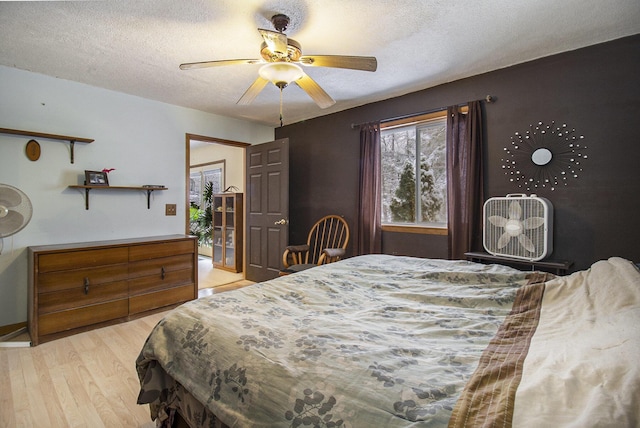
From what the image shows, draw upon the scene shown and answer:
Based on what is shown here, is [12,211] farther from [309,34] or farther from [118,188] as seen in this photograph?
[309,34]

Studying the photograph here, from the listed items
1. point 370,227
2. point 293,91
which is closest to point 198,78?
point 293,91

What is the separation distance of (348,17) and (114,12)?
4.81ft

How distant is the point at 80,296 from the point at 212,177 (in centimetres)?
409

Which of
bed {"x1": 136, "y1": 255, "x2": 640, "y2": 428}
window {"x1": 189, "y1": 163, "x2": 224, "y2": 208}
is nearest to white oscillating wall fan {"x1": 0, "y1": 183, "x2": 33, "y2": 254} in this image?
bed {"x1": 136, "y1": 255, "x2": 640, "y2": 428}

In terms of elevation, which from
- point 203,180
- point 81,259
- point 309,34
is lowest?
point 81,259

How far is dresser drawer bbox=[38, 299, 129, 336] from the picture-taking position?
2.49 meters

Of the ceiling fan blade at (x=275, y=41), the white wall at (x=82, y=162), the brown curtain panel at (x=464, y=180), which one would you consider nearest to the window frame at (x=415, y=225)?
the brown curtain panel at (x=464, y=180)

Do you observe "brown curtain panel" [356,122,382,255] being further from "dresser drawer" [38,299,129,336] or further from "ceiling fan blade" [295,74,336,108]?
"dresser drawer" [38,299,129,336]

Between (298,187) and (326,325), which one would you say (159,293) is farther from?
(326,325)

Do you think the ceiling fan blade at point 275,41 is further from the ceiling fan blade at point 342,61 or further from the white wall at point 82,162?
the white wall at point 82,162

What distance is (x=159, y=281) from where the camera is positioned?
3166mm

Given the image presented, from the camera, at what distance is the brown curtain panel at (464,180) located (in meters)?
2.74

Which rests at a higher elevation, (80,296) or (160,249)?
(160,249)

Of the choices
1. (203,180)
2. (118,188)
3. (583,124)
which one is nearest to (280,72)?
(583,124)
